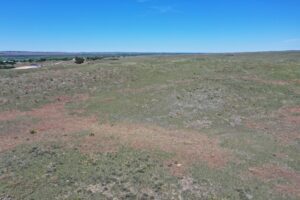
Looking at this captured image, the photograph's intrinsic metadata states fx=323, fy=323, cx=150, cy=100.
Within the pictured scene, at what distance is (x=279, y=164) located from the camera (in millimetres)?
17891

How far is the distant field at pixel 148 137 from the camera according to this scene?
14.4 metres

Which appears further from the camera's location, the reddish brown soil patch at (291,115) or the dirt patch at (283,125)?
the reddish brown soil patch at (291,115)

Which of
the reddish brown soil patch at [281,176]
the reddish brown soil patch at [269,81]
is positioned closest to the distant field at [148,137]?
the reddish brown soil patch at [281,176]

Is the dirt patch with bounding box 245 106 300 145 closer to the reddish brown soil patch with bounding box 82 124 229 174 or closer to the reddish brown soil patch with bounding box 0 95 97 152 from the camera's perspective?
the reddish brown soil patch with bounding box 82 124 229 174

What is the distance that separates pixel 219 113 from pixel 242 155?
10748 millimetres

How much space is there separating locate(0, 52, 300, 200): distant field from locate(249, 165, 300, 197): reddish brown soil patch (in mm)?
50

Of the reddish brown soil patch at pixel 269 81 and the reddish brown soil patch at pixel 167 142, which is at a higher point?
the reddish brown soil patch at pixel 269 81

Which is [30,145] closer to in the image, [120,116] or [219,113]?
[120,116]

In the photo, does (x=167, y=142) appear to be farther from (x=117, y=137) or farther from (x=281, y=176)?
(x=281, y=176)

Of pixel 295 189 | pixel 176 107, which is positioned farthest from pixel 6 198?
pixel 176 107

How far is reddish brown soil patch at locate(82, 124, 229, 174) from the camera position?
18.0 m

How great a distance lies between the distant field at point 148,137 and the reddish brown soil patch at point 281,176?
50 mm

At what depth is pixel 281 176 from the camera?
53.5ft

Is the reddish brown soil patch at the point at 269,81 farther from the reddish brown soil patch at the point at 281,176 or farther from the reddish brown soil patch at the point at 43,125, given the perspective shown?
the reddish brown soil patch at the point at 281,176
